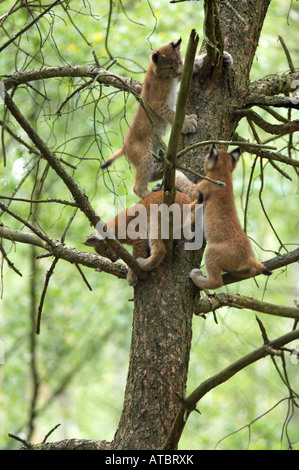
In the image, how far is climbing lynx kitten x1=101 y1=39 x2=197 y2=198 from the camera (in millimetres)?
5629

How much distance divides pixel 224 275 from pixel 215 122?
108cm

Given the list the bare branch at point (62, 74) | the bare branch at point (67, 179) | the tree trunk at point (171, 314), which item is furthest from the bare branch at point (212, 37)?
the bare branch at point (67, 179)

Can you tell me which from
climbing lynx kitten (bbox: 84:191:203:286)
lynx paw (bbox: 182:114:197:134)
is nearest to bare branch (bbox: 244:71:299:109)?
lynx paw (bbox: 182:114:197:134)

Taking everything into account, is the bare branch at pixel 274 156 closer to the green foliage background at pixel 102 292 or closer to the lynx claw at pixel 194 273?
the lynx claw at pixel 194 273

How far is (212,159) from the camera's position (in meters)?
4.21

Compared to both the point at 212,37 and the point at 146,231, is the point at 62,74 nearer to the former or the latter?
the point at 212,37

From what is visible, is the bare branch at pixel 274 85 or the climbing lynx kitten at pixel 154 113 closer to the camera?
the bare branch at pixel 274 85

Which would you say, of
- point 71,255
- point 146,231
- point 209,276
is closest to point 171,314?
point 209,276

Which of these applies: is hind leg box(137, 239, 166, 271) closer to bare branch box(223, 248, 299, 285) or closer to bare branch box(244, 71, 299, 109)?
bare branch box(223, 248, 299, 285)

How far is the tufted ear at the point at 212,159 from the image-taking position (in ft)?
13.7

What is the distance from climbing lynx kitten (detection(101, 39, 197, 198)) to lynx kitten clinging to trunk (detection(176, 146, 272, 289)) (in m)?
1.21
